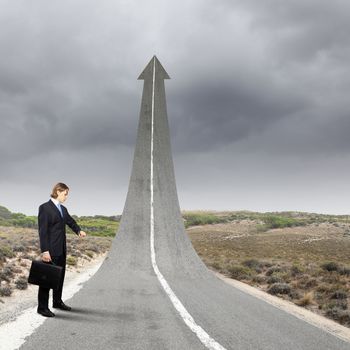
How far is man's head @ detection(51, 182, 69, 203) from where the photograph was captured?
25.4ft

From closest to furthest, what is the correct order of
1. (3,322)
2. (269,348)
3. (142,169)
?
(269,348) < (3,322) < (142,169)

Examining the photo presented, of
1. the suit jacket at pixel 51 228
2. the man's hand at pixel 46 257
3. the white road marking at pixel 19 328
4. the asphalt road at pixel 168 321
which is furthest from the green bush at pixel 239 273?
the man's hand at pixel 46 257

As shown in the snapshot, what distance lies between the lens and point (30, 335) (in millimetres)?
6176

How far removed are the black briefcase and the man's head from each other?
4.04ft

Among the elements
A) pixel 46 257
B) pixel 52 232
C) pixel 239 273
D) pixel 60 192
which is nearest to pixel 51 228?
pixel 52 232

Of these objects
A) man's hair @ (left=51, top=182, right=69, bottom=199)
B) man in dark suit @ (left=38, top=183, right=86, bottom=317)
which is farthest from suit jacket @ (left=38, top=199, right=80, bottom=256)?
man's hair @ (left=51, top=182, right=69, bottom=199)

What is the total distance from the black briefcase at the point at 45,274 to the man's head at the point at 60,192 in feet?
4.04

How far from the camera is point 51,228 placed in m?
7.60

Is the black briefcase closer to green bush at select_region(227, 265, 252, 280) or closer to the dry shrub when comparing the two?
the dry shrub

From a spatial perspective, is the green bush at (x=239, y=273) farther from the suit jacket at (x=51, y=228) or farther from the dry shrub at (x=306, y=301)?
the suit jacket at (x=51, y=228)

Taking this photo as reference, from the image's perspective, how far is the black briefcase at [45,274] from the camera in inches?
285

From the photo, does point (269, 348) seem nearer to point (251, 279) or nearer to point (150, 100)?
point (251, 279)

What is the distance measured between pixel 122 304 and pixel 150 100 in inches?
1326

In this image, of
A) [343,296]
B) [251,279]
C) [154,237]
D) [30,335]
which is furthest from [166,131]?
[30,335]
